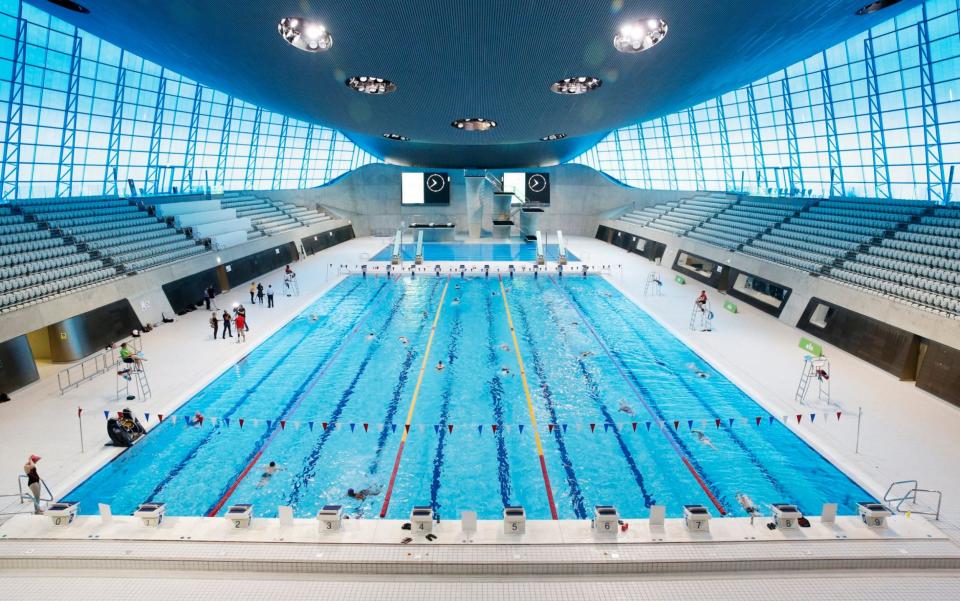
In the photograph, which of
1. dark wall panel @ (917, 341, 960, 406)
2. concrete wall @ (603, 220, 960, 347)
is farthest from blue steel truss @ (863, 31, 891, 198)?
dark wall panel @ (917, 341, 960, 406)

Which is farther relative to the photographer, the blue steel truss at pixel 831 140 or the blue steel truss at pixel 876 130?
the blue steel truss at pixel 831 140

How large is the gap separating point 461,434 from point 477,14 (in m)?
7.16

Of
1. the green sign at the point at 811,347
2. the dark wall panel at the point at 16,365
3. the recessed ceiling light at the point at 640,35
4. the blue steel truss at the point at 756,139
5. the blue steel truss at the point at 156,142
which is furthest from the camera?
the blue steel truss at the point at 756,139

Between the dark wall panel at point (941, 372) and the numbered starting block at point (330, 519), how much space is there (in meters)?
12.2

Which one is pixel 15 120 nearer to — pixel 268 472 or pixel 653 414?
pixel 268 472

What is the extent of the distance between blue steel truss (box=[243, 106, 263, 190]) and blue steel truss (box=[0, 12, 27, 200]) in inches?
542

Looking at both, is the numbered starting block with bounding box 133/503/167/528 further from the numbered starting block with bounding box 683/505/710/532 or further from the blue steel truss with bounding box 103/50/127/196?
the blue steel truss with bounding box 103/50/127/196

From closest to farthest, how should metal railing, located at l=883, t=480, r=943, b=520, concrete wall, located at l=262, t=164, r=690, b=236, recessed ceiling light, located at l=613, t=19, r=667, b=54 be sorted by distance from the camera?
metal railing, located at l=883, t=480, r=943, b=520 < recessed ceiling light, located at l=613, t=19, r=667, b=54 < concrete wall, located at l=262, t=164, r=690, b=236

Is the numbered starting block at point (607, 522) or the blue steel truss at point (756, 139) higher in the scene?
the blue steel truss at point (756, 139)

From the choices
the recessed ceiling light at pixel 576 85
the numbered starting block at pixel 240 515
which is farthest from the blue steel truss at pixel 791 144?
the numbered starting block at pixel 240 515

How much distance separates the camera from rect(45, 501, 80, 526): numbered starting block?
241 inches

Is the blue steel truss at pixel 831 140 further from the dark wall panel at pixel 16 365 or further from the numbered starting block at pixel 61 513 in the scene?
the dark wall panel at pixel 16 365

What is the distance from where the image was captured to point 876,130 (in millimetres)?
20656

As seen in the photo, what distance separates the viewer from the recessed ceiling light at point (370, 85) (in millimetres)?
11547
